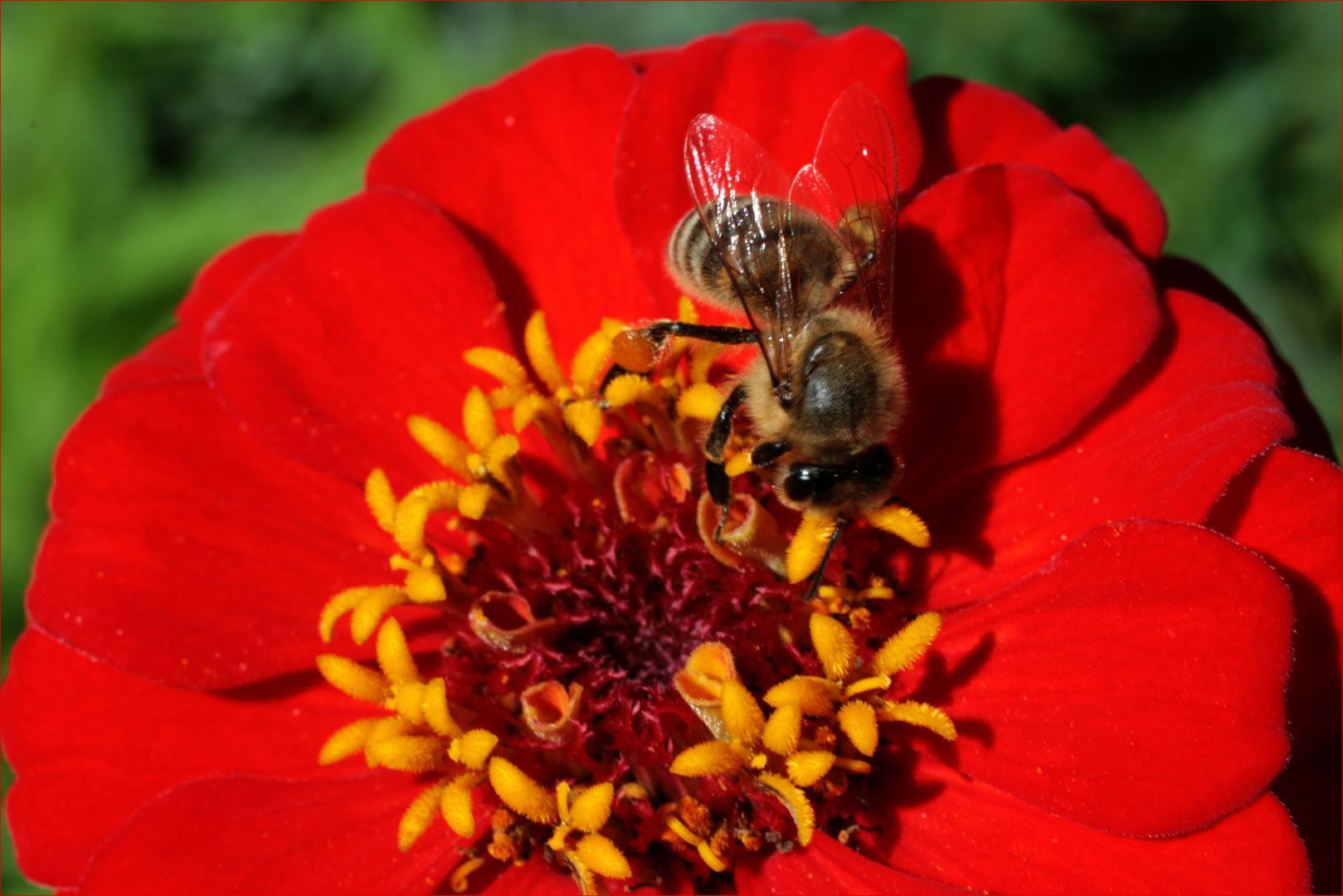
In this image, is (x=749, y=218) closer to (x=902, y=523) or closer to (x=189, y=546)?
(x=902, y=523)

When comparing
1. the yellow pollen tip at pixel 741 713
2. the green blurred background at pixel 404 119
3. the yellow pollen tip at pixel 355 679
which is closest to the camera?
the yellow pollen tip at pixel 741 713

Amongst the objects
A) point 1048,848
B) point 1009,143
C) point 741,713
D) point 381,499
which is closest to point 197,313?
point 381,499

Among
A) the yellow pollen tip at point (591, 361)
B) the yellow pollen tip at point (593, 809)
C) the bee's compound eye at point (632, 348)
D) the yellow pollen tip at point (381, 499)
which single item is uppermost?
the bee's compound eye at point (632, 348)

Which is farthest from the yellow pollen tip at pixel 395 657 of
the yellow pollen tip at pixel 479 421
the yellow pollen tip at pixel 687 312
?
the yellow pollen tip at pixel 687 312

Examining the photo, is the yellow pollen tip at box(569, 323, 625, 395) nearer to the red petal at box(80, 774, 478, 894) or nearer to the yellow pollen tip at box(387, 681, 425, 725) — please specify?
the yellow pollen tip at box(387, 681, 425, 725)

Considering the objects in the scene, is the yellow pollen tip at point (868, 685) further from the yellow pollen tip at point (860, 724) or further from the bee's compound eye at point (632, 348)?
the bee's compound eye at point (632, 348)

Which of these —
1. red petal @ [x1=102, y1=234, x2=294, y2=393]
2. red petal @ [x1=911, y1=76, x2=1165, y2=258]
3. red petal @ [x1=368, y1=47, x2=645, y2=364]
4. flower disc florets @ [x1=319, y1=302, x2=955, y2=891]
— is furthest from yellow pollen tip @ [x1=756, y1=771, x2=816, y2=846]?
red petal @ [x1=102, y1=234, x2=294, y2=393]

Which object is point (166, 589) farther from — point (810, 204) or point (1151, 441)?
point (1151, 441)
